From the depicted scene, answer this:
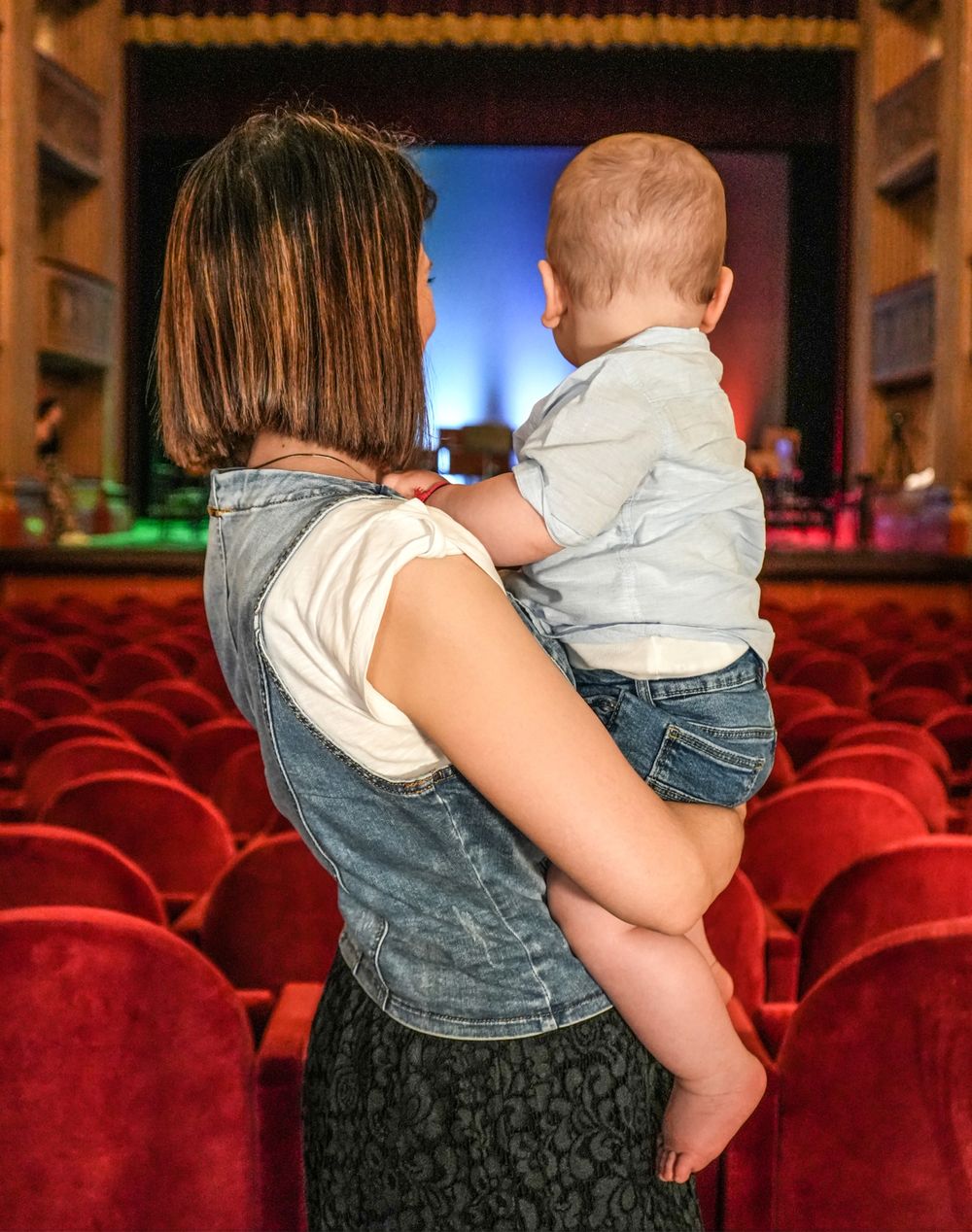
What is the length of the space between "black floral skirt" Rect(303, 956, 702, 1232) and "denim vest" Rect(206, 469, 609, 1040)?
22 mm

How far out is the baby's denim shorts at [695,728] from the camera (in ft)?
3.59

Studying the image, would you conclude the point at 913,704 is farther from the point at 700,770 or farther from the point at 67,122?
the point at 67,122

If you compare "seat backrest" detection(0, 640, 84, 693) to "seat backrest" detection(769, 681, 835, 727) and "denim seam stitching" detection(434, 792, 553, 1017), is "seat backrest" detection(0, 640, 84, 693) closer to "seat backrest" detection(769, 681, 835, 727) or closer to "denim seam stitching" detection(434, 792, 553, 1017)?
"seat backrest" detection(769, 681, 835, 727)

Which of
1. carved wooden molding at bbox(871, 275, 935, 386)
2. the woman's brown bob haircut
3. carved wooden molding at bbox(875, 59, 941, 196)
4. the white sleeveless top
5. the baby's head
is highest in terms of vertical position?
carved wooden molding at bbox(875, 59, 941, 196)

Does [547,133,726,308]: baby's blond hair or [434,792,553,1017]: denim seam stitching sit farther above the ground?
[547,133,726,308]: baby's blond hair

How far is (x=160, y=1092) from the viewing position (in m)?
1.20

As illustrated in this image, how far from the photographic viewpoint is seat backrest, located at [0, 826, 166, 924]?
1.67 m

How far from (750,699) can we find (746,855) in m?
1.24

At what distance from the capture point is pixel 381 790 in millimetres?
949

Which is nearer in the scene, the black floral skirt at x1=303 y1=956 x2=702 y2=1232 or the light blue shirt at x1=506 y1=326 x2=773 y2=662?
the black floral skirt at x1=303 y1=956 x2=702 y2=1232

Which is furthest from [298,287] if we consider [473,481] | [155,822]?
[473,481]

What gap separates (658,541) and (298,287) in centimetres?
39

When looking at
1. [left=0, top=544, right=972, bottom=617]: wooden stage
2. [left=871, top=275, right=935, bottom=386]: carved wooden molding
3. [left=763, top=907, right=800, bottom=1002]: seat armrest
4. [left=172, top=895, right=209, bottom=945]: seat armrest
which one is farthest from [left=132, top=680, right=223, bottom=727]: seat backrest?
[left=871, top=275, right=935, bottom=386]: carved wooden molding

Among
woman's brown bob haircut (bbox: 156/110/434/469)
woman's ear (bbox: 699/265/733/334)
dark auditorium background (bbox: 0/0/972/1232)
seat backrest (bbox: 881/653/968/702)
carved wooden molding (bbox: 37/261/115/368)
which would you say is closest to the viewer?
woman's brown bob haircut (bbox: 156/110/434/469)
